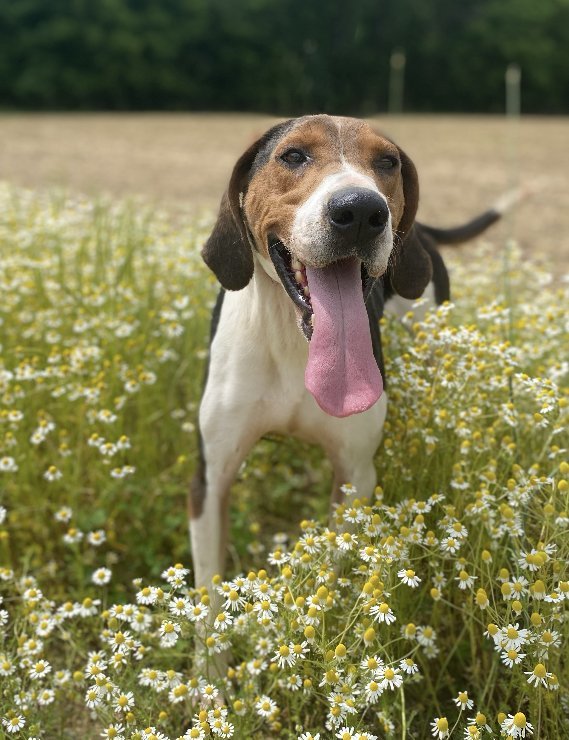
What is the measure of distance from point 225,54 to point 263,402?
40517 mm

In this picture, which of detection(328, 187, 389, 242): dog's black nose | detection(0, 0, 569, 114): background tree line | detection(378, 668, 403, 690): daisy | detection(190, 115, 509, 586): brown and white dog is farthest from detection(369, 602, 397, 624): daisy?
detection(0, 0, 569, 114): background tree line

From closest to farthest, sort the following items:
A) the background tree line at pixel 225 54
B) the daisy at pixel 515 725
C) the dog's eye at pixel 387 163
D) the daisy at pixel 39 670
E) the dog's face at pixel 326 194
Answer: the daisy at pixel 515 725 < the daisy at pixel 39 670 < the dog's face at pixel 326 194 < the dog's eye at pixel 387 163 < the background tree line at pixel 225 54

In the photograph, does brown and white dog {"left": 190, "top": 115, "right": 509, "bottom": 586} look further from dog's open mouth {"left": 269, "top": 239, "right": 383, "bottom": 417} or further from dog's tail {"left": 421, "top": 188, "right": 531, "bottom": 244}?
dog's tail {"left": 421, "top": 188, "right": 531, "bottom": 244}

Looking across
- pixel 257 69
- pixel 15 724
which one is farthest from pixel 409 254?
pixel 257 69

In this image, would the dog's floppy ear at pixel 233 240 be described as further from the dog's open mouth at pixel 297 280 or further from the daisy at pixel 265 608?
the daisy at pixel 265 608

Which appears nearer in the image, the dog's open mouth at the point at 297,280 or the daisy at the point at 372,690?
the daisy at the point at 372,690

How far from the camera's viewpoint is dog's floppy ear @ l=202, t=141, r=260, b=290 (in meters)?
2.82

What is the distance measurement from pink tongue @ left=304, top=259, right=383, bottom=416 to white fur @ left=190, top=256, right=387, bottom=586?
27 centimetres

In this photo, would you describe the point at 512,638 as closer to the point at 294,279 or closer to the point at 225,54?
the point at 294,279

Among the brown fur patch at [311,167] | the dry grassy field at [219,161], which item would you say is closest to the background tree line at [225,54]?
the dry grassy field at [219,161]

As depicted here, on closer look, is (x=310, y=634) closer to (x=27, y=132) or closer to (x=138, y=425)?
(x=138, y=425)

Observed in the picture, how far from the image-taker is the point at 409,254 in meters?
3.09

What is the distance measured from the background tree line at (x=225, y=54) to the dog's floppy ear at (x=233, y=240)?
33207mm

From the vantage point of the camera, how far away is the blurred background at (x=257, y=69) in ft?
84.2
